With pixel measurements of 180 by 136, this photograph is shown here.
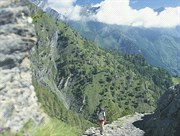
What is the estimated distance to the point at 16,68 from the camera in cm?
747

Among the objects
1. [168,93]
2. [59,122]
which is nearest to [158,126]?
[168,93]

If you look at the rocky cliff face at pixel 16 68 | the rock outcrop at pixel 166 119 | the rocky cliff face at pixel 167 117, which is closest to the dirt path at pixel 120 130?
the rock outcrop at pixel 166 119

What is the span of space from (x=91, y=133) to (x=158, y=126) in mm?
8149

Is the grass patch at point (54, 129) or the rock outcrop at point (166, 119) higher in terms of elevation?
A: the grass patch at point (54, 129)

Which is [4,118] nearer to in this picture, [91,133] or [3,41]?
[3,41]

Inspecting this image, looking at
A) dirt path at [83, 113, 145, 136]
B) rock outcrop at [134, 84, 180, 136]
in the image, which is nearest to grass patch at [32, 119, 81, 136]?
rock outcrop at [134, 84, 180, 136]

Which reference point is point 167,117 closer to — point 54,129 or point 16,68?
point 54,129

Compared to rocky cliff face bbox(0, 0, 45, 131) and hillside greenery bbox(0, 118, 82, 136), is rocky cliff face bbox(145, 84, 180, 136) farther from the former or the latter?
rocky cliff face bbox(0, 0, 45, 131)

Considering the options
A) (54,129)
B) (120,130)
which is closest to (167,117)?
(120,130)

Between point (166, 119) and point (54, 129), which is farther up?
point (54, 129)

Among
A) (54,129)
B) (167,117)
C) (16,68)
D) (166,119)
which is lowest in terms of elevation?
(166,119)

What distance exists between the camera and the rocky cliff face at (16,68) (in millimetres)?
7078

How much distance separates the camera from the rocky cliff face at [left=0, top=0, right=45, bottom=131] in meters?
7.08

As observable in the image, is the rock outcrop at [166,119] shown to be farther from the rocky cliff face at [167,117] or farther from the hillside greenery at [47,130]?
the hillside greenery at [47,130]
